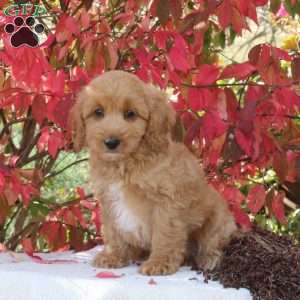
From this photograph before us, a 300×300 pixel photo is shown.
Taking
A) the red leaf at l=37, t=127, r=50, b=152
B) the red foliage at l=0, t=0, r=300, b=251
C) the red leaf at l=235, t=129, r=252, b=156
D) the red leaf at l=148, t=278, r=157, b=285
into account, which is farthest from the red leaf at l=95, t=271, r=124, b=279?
the red leaf at l=37, t=127, r=50, b=152

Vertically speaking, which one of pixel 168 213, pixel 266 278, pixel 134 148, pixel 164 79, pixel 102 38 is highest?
pixel 102 38

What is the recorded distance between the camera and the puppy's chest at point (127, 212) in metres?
3.02

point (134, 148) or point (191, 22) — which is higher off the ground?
point (191, 22)

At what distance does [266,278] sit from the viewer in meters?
2.85

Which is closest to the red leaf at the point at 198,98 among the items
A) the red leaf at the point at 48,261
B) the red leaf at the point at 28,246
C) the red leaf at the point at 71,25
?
the red leaf at the point at 71,25

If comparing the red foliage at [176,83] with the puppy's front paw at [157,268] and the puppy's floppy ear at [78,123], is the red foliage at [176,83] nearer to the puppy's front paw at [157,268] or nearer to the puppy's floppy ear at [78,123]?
the puppy's floppy ear at [78,123]

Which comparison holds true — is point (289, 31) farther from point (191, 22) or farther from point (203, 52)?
point (191, 22)

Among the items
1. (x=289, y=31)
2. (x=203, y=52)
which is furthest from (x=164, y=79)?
(x=289, y=31)

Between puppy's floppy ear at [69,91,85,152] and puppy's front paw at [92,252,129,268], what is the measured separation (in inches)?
21.5

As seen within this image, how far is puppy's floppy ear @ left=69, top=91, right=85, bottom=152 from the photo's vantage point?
119 inches

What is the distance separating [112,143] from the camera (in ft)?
9.21

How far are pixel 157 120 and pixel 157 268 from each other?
652mm

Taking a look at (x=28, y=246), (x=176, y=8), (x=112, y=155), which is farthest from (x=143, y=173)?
(x=28, y=246)

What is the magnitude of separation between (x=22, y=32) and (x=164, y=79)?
73 centimetres
